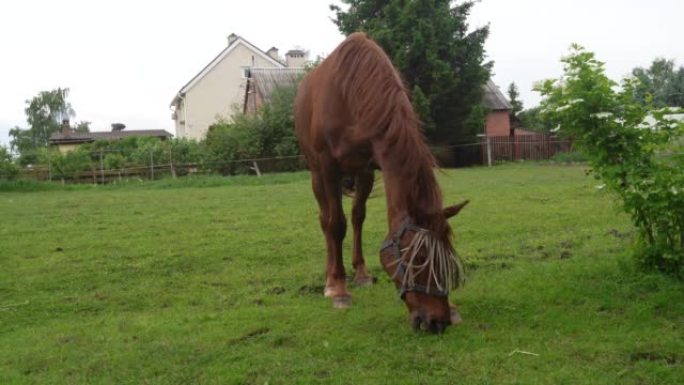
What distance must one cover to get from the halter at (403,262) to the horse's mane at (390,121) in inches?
2.4

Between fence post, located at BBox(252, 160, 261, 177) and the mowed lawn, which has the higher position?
fence post, located at BBox(252, 160, 261, 177)

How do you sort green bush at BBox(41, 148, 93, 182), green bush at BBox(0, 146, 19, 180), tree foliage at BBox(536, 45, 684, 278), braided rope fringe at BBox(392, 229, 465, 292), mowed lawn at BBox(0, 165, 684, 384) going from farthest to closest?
green bush at BBox(41, 148, 93, 182) < green bush at BBox(0, 146, 19, 180) < tree foliage at BBox(536, 45, 684, 278) < braided rope fringe at BBox(392, 229, 465, 292) < mowed lawn at BBox(0, 165, 684, 384)

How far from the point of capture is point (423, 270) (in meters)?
3.61

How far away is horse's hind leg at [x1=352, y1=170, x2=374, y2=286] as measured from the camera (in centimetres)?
561

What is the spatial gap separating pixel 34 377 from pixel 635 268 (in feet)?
14.6

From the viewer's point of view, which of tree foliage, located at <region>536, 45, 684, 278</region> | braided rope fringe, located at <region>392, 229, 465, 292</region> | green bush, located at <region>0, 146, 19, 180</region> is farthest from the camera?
green bush, located at <region>0, 146, 19, 180</region>

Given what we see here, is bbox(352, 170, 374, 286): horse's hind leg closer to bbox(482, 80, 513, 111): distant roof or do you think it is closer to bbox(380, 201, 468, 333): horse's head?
bbox(380, 201, 468, 333): horse's head

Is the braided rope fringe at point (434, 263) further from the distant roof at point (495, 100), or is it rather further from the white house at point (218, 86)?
the white house at point (218, 86)

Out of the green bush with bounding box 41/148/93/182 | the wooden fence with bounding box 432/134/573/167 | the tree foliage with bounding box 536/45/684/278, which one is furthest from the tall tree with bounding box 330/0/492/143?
the tree foliage with bounding box 536/45/684/278

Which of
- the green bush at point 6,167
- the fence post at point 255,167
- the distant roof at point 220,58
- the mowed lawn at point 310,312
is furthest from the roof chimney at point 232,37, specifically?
the mowed lawn at point 310,312

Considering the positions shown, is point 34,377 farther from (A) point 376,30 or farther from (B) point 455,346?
(A) point 376,30

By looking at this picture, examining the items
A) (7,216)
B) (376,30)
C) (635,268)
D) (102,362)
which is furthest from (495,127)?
(102,362)

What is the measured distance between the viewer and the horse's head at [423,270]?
3.58 meters

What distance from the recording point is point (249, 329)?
14.0 feet
